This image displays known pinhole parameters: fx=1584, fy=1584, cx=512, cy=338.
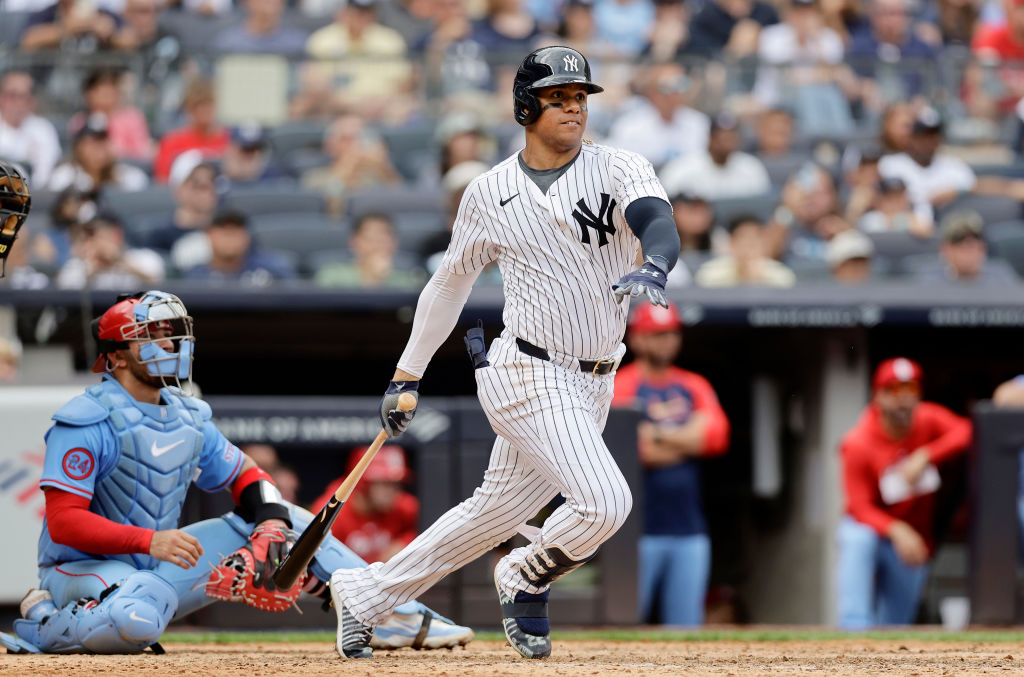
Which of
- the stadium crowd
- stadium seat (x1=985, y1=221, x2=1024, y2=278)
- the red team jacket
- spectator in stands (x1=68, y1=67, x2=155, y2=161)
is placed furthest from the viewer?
spectator in stands (x1=68, y1=67, x2=155, y2=161)

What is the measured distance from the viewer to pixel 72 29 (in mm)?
9883

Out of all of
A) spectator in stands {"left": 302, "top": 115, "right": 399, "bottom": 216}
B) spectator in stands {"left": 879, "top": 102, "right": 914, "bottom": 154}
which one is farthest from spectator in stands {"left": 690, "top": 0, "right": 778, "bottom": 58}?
spectator in stands {"left": 302, "top": 115, "right": 399, "bottom": 216}

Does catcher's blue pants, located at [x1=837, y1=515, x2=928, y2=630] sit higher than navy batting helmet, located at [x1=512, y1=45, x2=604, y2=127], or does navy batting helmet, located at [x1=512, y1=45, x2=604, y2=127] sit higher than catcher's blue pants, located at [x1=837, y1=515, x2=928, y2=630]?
navy batting helmet, located at [x1=512, y1=45, x2=604, y2=127]

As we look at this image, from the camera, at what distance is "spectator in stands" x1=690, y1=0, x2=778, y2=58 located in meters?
10.8

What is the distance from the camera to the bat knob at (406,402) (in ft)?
15.3

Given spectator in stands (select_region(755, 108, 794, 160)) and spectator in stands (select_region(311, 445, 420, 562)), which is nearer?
spectator in stands (select_region(311, 445, 420, 562))

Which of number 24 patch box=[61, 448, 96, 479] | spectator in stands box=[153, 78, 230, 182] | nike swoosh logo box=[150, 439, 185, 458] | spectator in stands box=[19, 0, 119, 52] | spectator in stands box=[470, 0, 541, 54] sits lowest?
A: number 24 patch box=[61, 448, 96, 479]

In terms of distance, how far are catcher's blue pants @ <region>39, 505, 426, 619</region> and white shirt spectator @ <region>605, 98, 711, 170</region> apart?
4.88 m

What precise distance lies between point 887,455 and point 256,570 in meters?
3.52

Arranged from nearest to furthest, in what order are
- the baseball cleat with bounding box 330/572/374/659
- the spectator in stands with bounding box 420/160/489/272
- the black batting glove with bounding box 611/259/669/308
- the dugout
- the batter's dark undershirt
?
the black batting glove with bounding box 611/259/669/308 → the batter's dark undershirt → the baseball cleat with bounding box 330/572/374/659 → the dugout → the spectator in stands with bounding box 420/160/489/272

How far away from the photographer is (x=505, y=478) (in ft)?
15.1

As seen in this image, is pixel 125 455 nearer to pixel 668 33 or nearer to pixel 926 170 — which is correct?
A: pixel 926 170

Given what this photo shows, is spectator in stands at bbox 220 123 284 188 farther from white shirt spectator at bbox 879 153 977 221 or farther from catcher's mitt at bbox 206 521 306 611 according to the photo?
catcher's mitt at bbox 206 521 306 611

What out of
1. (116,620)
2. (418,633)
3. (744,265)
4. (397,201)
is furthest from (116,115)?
(116,620)
